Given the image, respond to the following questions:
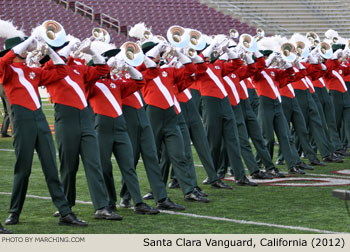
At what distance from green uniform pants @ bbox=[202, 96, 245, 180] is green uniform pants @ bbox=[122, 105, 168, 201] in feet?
5.42

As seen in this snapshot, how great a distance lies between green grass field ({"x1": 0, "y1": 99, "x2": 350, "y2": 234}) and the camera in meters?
5.97

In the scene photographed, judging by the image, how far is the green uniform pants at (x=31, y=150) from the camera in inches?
236

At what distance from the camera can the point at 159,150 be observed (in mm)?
7551

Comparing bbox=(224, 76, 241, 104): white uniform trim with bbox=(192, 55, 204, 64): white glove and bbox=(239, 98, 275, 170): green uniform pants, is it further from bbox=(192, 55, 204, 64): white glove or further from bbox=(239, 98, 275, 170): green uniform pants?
bbox=(192, 55, 204, 64): white glove

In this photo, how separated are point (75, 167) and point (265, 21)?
23520mm

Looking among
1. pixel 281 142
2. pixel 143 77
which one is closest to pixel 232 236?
pixel 143 77

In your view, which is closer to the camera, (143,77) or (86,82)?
(86,82)

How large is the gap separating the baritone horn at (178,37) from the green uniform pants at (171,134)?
65 centimetres

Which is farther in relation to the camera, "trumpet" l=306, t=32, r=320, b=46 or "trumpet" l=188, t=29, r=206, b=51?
"trumpet" l=306, t=32, r=320, b=46

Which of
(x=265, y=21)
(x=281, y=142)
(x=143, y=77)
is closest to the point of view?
(x=143, y=77)

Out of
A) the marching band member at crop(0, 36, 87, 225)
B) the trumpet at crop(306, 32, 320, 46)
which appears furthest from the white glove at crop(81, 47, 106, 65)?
the trumpet at crop(306, 32, 320, 46)

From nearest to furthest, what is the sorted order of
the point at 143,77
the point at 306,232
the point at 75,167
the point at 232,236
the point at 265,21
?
1. the point at 232,236
2. the point at 306,232
3. the point at 75,167
4. the point at 143,77
5. the point at 265,21

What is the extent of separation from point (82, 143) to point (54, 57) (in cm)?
75

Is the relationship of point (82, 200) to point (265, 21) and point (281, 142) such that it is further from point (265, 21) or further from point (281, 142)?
point (265, 21)
